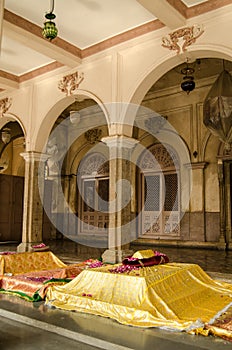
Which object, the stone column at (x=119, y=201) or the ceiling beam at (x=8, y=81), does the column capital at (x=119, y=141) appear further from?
the ceiling beam at (x=8, y=81)

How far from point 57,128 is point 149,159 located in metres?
4.55

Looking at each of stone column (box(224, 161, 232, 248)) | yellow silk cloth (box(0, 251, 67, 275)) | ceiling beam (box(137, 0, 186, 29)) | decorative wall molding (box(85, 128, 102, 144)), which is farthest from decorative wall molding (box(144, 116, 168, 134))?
yellow silk cloth (box(0, 251, 67, 275))

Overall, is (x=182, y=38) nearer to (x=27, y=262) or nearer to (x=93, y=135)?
(x=27, y=262)

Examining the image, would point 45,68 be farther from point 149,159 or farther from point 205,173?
point 205,173

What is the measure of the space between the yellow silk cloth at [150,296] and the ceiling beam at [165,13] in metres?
4.25

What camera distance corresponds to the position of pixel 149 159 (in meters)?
11.7

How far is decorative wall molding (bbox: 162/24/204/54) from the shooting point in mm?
6264

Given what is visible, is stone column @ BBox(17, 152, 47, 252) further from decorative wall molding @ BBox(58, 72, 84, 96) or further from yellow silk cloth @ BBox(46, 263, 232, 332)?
yellow silk cloth @ BBox(46, 263, 232, 332)

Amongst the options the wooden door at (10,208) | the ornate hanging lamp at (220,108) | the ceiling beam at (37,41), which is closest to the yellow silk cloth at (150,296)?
the ornate hanging lamp at (220,108)

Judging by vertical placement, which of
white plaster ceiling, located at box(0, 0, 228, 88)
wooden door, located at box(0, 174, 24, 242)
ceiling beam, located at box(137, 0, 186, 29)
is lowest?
wooden door, located at box(0, 174, 24, 242)

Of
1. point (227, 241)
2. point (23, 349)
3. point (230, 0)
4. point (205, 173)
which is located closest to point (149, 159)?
point (205, 173)

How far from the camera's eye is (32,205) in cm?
902

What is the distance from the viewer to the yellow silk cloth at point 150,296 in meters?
3.95

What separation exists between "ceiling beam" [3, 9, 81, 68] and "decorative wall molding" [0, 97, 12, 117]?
2748 mm
